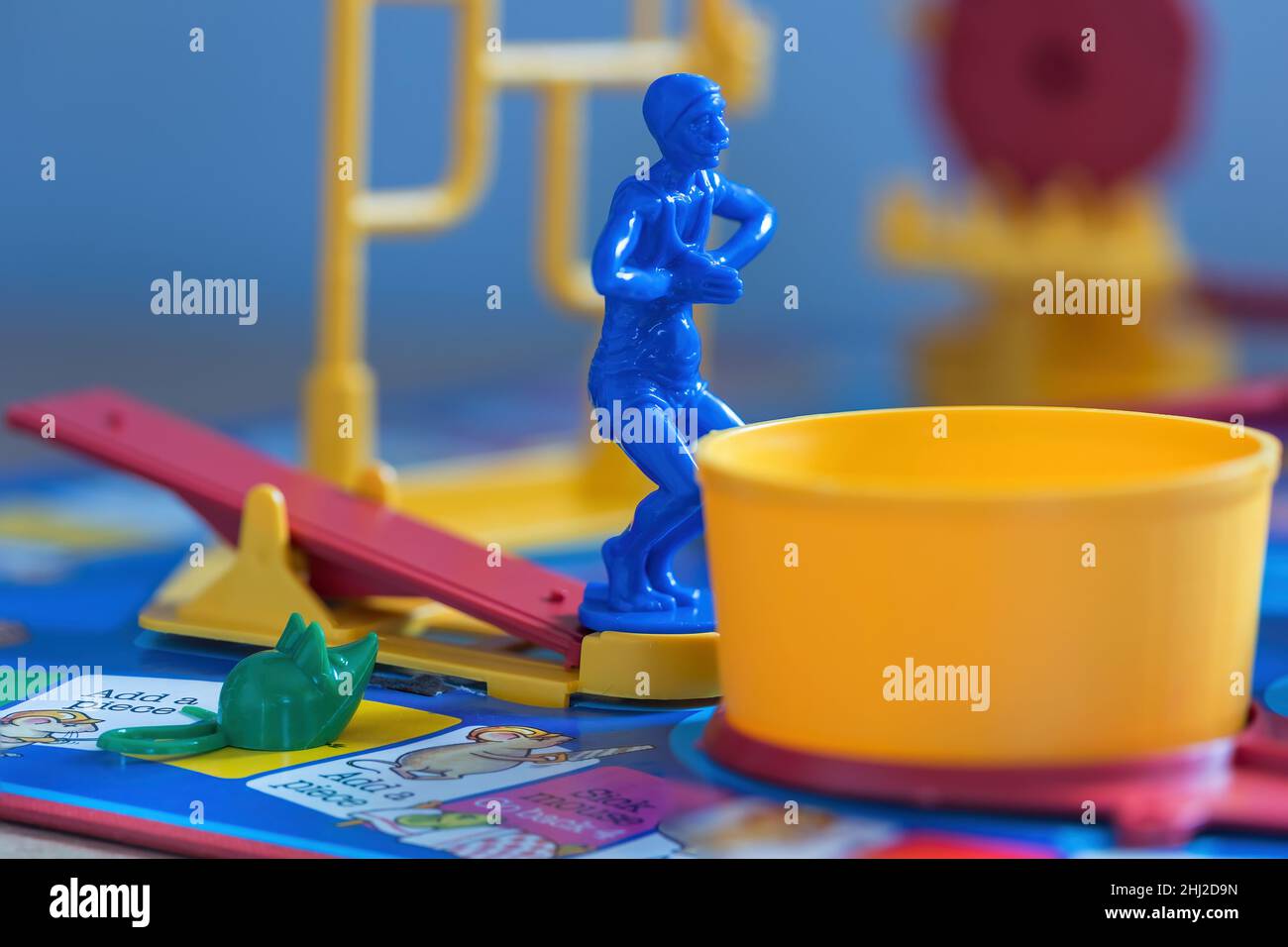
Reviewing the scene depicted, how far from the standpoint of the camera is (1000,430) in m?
2.53

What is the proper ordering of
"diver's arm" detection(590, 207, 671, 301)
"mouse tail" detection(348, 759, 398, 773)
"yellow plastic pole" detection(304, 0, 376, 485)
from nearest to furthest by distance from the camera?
"mouse tail" detection(348, 759, 398, 773) → "diver's arm" detection(590, 207, 671, 301) → "yellow plastic pole" detection(304, 0, 376, 485)

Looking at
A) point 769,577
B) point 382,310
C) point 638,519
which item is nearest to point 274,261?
point 382,310

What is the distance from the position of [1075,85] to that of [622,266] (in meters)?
2.80

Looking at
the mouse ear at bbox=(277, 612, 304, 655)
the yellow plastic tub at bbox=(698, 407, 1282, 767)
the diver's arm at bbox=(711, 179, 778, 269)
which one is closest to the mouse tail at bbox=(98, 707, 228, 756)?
the mouse ear at bbox=(277, 612, 304, 655)

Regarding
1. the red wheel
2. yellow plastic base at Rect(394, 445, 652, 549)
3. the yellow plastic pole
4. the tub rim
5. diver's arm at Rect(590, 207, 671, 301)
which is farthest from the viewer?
the red wheel

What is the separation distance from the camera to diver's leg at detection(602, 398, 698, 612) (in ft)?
8.36

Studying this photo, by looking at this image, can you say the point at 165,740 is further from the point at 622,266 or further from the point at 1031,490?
the point at 1031,490

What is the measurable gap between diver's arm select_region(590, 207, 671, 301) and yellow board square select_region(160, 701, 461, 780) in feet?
1.83

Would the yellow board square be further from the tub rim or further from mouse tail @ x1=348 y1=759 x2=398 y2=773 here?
the tub rim

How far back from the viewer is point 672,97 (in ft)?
8.25

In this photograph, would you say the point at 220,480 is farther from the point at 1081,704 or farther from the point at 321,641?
the point at 1081,704

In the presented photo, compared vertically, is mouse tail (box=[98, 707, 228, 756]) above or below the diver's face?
below

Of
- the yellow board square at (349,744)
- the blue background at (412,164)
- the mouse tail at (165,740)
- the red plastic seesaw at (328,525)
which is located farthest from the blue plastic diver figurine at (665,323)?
the blue background at (412,164)
